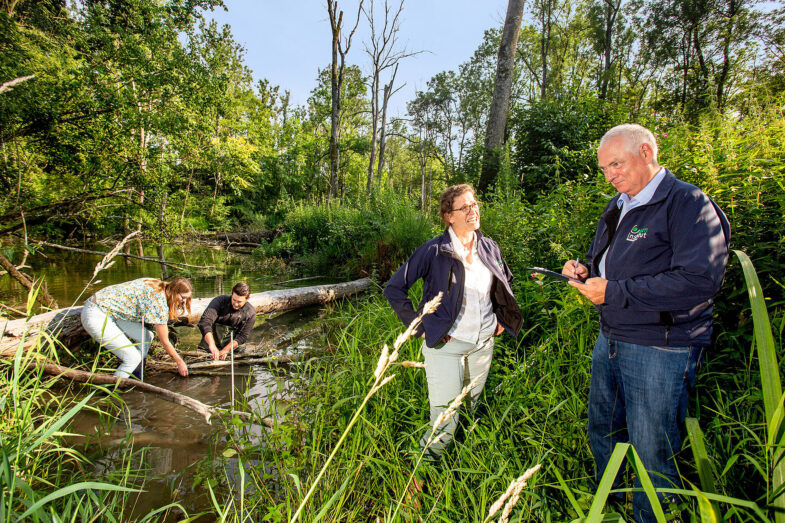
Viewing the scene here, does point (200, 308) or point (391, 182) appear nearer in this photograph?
point (200, 308)

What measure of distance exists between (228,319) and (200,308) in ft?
3.84

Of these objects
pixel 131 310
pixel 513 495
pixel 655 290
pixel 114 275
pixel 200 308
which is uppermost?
pixel 655 290

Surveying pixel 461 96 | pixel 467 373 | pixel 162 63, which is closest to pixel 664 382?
pixel 467 373

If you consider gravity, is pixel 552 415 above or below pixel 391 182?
below

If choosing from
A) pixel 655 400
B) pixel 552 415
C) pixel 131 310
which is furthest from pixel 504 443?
pixel 131 310

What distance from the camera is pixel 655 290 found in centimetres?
159

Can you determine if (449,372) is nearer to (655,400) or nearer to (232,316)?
(655,400)

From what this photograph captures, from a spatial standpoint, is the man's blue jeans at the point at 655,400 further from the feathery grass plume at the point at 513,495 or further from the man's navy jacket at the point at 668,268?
the feathery grass plume at the point at 513,495

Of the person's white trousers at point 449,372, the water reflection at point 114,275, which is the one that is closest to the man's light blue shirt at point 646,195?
the person's white trousers at point 449,372

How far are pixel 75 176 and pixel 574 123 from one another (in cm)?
1069

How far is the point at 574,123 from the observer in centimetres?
692

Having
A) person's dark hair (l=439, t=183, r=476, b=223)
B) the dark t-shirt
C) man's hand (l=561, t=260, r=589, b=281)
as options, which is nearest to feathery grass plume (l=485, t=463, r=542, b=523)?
man's hand (l=561, t=260, r=589, b=281)

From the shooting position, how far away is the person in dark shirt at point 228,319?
4941 millimetres

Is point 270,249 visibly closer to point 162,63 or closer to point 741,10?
point 162,63
